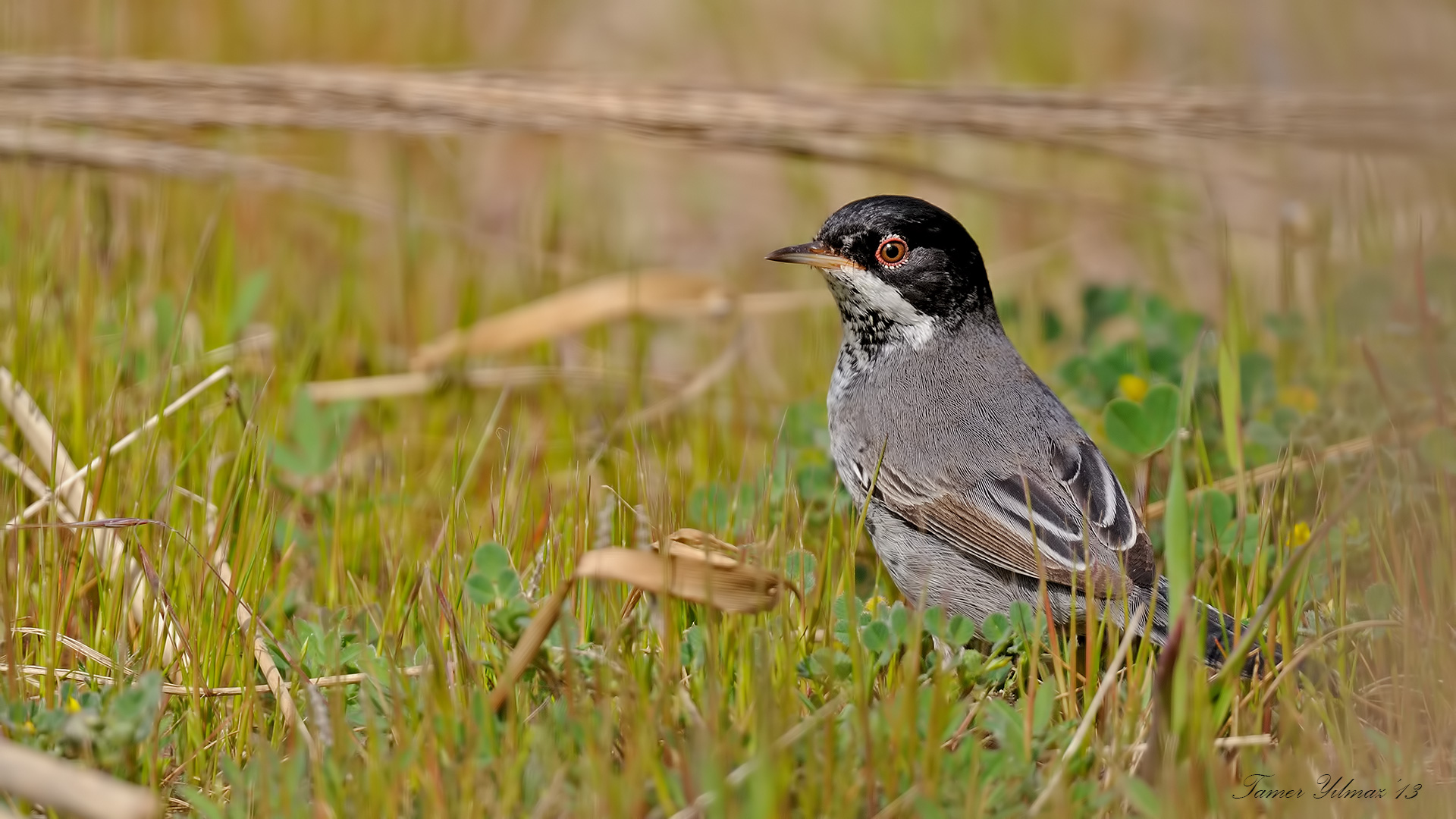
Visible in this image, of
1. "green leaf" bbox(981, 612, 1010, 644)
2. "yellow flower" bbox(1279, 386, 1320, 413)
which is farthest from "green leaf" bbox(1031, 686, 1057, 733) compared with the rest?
"yellow flower" bbox(1279, 386, 1320, 413)

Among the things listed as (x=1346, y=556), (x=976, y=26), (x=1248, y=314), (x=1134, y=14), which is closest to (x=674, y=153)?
(x=976, y=26)

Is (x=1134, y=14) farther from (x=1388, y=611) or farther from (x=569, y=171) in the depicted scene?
(x=1388, y=611)

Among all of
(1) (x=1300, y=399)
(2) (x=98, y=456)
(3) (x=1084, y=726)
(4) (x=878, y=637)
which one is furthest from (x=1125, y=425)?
(2) (x=98, y=456)

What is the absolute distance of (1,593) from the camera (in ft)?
11.1

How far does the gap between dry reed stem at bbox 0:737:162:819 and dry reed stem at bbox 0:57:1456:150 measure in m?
3.78

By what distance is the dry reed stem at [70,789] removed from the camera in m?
2.12

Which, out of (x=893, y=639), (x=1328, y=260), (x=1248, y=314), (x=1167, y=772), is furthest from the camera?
A: (x=1248, y=314)

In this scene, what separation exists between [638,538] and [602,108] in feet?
7.82

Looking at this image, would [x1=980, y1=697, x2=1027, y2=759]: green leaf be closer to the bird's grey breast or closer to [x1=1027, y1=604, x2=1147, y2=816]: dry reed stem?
[x1=1027, y1=604, x2=1147, y2=816]: dry reed stem

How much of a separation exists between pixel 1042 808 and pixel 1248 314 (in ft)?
13.3

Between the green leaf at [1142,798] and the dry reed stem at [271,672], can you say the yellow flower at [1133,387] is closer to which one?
the green leaf at [1142,798]

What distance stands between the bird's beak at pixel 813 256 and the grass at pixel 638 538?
701 millimetres

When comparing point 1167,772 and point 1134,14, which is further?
point 1134,14

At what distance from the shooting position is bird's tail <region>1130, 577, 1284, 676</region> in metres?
3.33
